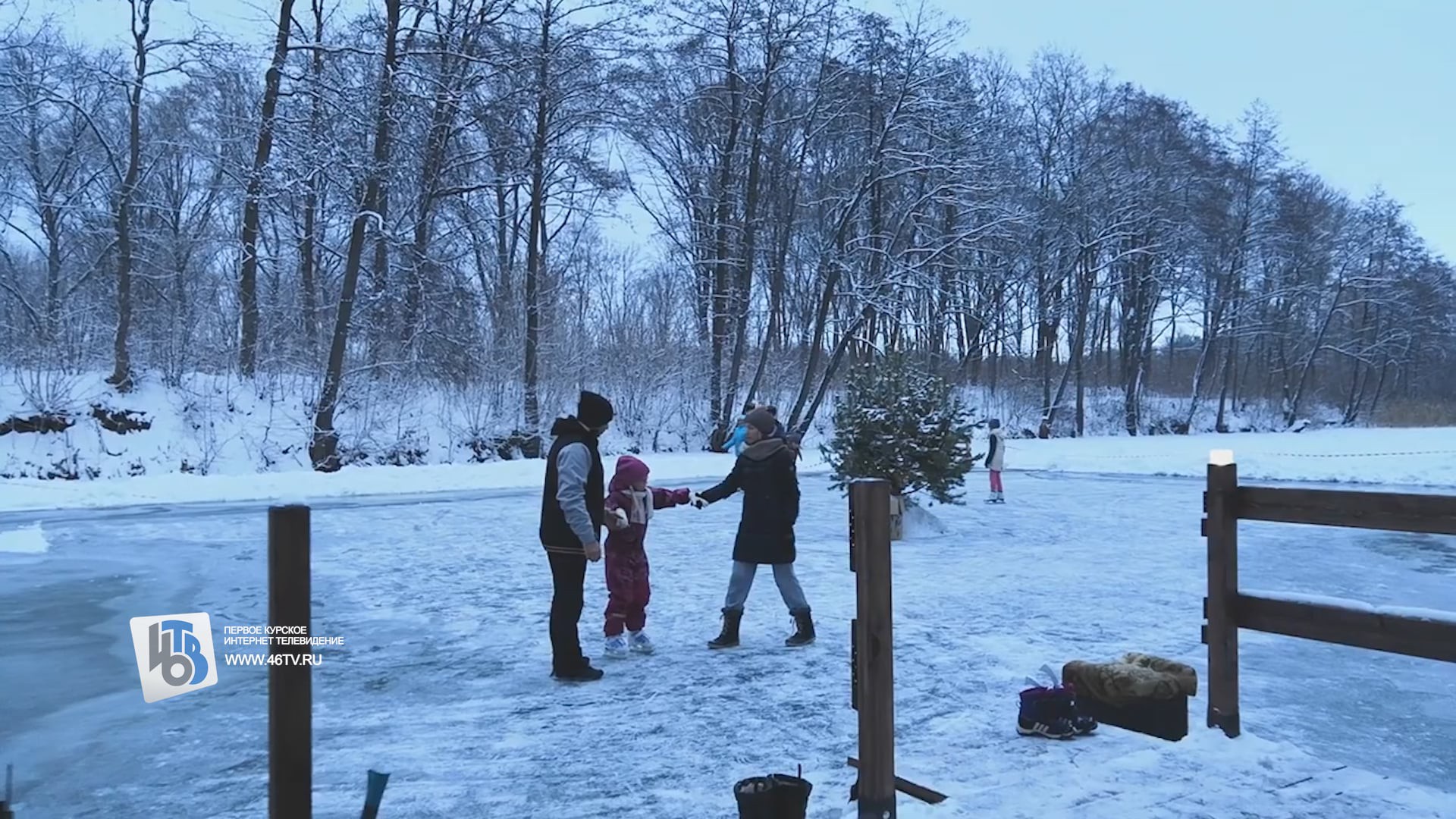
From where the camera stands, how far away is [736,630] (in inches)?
302

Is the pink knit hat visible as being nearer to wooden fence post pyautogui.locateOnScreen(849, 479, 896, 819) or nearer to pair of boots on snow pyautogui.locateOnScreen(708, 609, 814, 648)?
pair of boots on snow pyautogui.locateOnScreen(708, 609, 814, 648)

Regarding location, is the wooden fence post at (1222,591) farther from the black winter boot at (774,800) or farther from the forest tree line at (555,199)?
the forest tree line at (555,199)

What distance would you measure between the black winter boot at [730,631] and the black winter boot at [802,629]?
A: 1.24 ft

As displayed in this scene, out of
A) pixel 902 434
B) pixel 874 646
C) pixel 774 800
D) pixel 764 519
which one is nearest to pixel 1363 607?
pixel 874 646

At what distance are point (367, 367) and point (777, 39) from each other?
15.3m

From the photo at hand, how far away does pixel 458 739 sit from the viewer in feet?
18.0

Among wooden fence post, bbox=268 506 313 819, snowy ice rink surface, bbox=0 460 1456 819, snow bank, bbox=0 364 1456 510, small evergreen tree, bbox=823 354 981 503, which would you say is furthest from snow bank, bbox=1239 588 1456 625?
snow bank, bbox=0 364 1456 510

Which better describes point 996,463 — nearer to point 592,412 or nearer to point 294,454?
point 592,412

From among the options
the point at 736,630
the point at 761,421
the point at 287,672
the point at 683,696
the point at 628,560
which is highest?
the point at 761,421

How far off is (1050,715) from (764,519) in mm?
2658

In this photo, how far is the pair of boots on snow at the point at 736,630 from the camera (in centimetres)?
759

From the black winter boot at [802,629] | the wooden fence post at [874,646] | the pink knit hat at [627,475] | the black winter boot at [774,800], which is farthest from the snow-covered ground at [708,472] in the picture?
the wooden fence post at [874,646]

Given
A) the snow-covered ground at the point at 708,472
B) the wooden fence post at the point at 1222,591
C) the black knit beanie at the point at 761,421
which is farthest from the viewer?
the snow-covered ground at the point at 708,472

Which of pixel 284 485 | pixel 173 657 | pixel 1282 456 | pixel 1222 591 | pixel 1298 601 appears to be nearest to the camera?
pixel 1298 601
